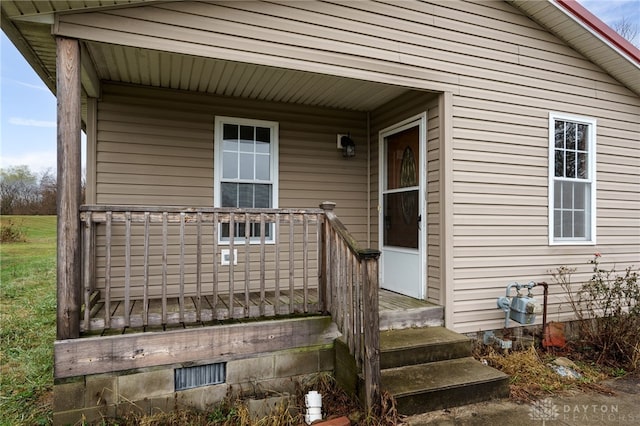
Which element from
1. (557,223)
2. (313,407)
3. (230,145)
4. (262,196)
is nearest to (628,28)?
(557,223)

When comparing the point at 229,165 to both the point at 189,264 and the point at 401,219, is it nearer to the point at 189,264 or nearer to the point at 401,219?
the point at 189,264

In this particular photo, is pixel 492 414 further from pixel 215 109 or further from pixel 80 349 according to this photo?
pixel 215 109

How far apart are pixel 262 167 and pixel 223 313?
2.24 m

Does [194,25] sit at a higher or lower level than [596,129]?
higher

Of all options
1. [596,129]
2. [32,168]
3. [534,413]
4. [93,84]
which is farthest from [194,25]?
[32,168]

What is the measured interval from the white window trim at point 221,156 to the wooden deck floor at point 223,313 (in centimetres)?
110

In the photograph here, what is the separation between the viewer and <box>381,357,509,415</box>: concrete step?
9.64 feet

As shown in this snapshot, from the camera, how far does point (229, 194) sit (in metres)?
4.76

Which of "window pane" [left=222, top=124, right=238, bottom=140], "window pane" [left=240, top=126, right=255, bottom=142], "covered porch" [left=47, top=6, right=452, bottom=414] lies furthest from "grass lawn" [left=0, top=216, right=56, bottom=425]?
"window pane" [left=240, top=126, right=255, bottom=142]

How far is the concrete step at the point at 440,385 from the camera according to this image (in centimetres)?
294

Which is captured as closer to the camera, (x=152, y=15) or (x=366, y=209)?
(x=152, y=15)

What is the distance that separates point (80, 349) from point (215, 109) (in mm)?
3030

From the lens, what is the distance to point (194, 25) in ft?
10.5

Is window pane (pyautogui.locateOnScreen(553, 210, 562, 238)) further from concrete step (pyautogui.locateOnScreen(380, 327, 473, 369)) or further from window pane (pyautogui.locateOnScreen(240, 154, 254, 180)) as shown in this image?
window pane (pyautogui.locateOnScreen(240, 154, 254, 180))
